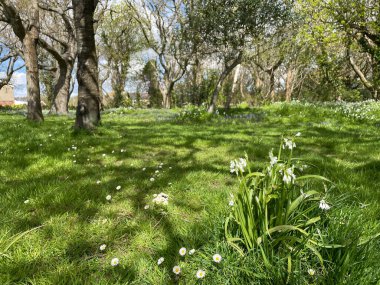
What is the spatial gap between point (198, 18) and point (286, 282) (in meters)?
17.5

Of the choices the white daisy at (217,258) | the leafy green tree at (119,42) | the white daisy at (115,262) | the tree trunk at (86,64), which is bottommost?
the white daisy at (115,262)

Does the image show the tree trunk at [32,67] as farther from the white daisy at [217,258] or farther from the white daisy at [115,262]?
the white daisy at [217,258]

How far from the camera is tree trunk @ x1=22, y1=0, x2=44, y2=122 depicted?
37.9 ft

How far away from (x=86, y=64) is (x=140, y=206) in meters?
6.46

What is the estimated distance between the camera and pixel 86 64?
8.43m

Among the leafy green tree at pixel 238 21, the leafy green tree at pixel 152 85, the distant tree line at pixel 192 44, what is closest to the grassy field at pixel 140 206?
the distant tree line at pixel 192 44

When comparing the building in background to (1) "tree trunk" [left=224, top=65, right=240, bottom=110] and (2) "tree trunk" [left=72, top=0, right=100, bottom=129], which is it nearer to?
(1) "tree trunk" [left=224, top=65, right=240, bottom=110]

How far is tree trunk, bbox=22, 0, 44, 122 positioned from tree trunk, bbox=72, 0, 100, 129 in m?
4.52

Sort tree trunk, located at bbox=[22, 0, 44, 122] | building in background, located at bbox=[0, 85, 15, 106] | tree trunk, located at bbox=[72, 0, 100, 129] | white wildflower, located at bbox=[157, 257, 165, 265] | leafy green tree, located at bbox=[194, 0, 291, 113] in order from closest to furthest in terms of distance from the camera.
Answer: white wildflower, located at bbox=[157, 257, 165, 265] → tree trunk, located at bbox=[72, 0, 100, 129] → tree trunk, located at bbox=[22, 0, 44, 122] → leafy green tree, located at bbox=[194, 0, 291, 113] → building in background, located at bbox=[0, 85, 15, 106]

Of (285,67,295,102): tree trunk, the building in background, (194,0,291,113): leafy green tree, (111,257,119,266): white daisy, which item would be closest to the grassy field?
(111,257,119,266): white daisy

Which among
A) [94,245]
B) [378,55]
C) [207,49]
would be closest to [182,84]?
[207,49]

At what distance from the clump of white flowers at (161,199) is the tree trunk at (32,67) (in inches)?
402

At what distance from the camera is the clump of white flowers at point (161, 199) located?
12.2 ft

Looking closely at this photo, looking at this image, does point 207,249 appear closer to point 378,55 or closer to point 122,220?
point 122,220
